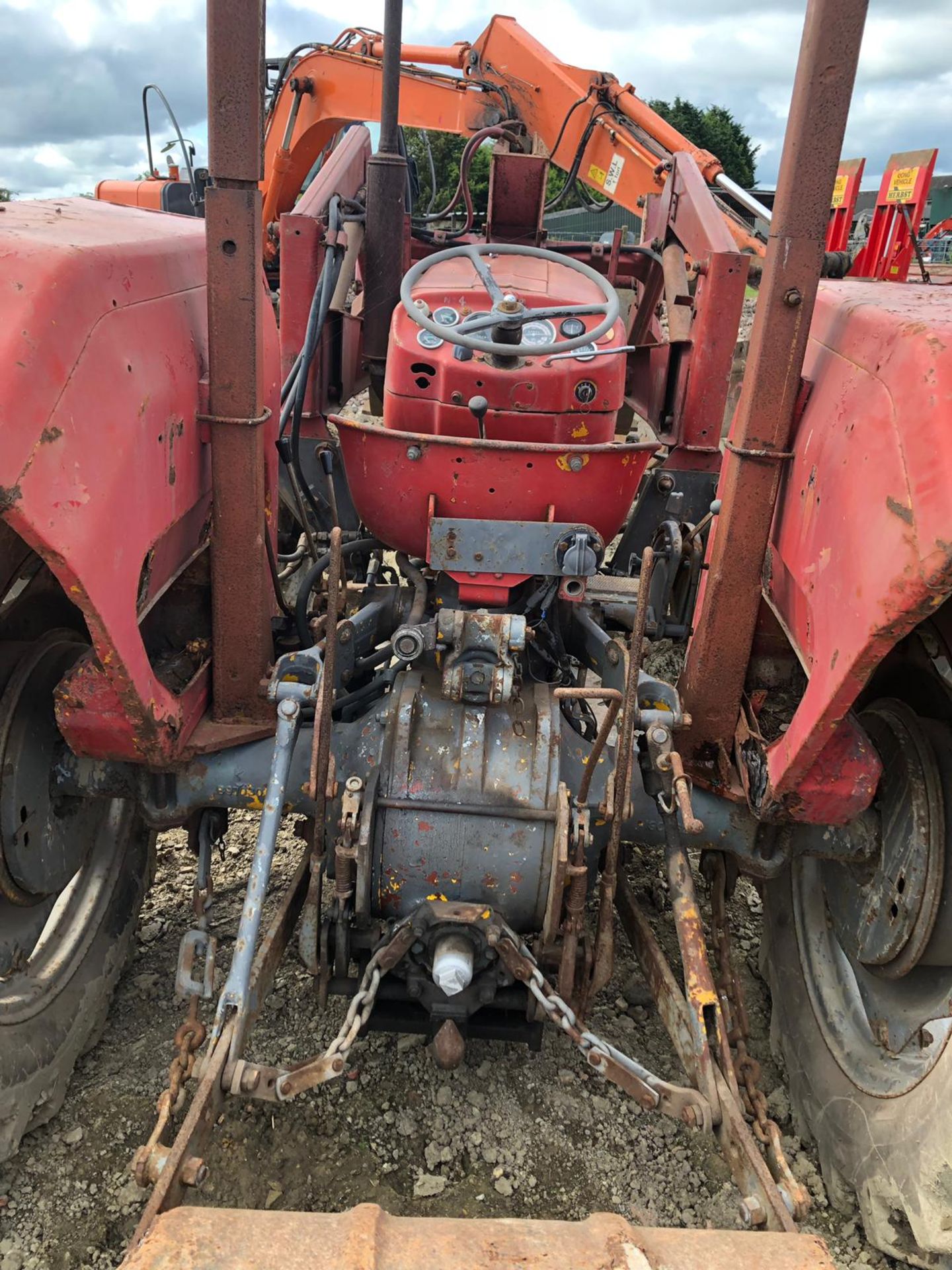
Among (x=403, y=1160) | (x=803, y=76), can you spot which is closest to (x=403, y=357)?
(x=803, y=76)

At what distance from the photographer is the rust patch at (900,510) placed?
134cm

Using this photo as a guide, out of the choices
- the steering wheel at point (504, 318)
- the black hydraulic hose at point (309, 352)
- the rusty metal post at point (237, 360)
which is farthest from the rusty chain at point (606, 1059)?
the black hydraulic hose at point (309, 352)

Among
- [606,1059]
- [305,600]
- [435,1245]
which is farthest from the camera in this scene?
[305,600]

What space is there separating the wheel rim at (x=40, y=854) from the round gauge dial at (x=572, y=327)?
54.6 inches

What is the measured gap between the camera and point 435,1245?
1151 mm

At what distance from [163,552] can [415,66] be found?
4.73 metres

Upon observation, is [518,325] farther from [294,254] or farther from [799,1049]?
[799,1049]

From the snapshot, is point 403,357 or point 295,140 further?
point 295,140

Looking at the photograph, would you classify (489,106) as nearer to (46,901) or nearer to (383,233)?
(383,233)

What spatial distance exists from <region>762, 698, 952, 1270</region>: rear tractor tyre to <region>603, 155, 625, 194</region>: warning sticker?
4.25 meters

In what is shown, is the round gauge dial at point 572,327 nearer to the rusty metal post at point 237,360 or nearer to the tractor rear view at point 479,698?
the tractor rear view at point 479,698

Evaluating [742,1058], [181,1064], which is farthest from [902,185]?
[181,1064]

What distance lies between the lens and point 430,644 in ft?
6.80

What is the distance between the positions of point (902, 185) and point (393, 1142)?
8429 mm
